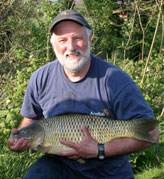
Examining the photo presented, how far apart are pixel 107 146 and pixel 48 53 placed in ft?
10.3

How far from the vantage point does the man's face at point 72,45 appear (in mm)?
A: 2662

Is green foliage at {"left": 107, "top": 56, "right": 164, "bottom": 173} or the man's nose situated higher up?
the man's nose

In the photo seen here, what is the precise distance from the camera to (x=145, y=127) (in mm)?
2373

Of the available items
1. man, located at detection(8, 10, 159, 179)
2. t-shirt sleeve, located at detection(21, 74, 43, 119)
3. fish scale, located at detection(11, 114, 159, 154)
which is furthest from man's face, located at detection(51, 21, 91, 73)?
fish scale, located at detection(11, 114, 159, 154)

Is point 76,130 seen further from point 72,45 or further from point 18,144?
point 72,45

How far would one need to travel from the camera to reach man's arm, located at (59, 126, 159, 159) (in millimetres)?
2418

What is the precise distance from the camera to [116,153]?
97.0 inches

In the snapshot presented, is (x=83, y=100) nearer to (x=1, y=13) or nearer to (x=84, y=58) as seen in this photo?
(x=84, y=58)

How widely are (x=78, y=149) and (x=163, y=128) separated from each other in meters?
2.40

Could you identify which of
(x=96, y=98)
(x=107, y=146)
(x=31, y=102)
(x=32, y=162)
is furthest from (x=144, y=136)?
(x=32, y=162)

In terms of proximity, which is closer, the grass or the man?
the man

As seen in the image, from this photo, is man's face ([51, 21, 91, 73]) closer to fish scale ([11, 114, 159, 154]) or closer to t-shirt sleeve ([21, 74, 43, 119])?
t-shirt sleeve ([21, 74, 43, 119])

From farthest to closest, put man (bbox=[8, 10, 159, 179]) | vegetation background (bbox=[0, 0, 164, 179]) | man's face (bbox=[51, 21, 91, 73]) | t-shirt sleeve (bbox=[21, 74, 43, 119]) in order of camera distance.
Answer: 1. vegetation background (bbox=[0, 0, 164, 179])
2. t-shirt sleeve (bbox=[21, 74, 43, 119])
3. man's face (bbox=[51, 21, 91, 73])
4. man (bbox=[8, 10, 159, 179])

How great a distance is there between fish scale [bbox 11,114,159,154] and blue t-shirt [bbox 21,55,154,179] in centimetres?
12
